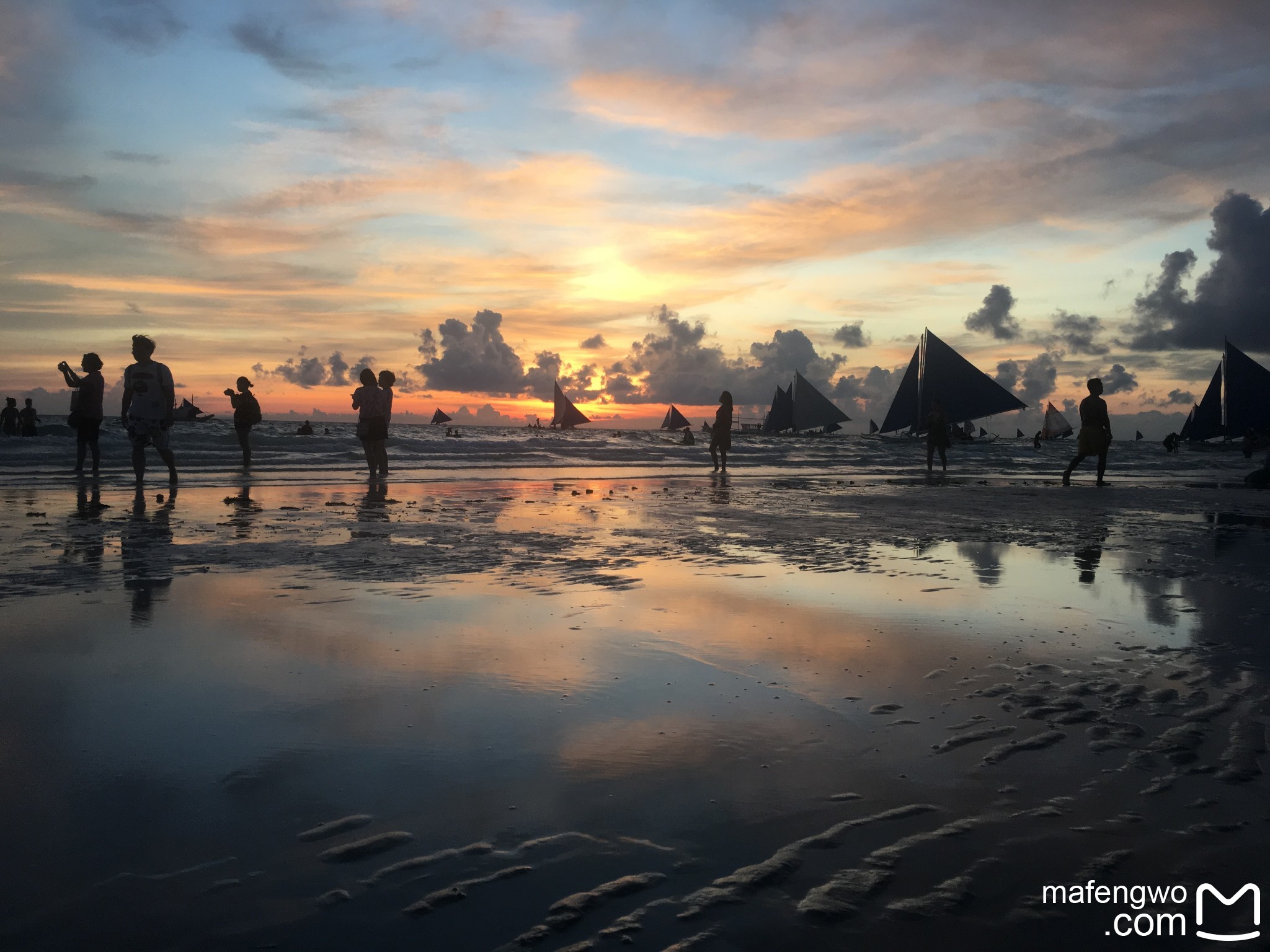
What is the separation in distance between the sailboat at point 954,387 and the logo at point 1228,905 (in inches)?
1810

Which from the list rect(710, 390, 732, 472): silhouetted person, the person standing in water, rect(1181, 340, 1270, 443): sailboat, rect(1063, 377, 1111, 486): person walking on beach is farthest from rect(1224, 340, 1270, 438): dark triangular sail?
the person standing in water

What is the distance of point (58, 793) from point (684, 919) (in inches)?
69.7

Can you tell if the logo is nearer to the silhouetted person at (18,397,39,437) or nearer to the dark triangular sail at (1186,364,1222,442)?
the silhouetted person at (18,397,39,437)

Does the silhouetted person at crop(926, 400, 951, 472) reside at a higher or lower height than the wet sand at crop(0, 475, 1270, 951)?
higher

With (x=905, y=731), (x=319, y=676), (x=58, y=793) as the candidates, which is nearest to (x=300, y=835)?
(x=58, y=793)

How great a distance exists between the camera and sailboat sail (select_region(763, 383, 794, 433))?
84875mm

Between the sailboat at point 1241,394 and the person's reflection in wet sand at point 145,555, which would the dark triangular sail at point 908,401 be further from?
the person's reflection in wet sand at point 145,555

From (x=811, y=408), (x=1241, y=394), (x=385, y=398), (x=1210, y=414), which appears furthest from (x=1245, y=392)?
(x=385, y=398)

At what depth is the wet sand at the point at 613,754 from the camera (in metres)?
1.88

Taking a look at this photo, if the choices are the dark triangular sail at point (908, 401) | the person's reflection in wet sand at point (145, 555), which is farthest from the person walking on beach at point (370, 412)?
the dark triangular sail at point (908, 401)

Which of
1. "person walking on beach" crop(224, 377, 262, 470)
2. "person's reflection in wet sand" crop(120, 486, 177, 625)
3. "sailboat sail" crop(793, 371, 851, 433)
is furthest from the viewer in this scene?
"sailboat sail" crop(793, 371, 851, 433)

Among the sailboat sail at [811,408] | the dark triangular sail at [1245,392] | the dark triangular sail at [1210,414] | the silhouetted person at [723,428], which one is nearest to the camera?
the silhouetted person at [723,428]

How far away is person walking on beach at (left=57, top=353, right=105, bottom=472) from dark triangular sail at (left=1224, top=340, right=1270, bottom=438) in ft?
193

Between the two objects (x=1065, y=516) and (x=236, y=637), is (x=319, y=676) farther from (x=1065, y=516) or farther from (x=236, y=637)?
(x=1065, y=516)
